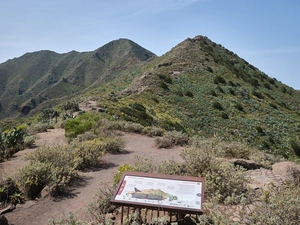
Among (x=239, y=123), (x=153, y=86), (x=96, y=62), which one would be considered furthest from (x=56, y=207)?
(x=96, y=62)

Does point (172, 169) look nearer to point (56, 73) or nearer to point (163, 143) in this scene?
point (163, 143)

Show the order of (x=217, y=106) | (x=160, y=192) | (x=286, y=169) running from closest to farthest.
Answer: (x=160, y=192) < (x=286, y=169) < (x=217, y=106)

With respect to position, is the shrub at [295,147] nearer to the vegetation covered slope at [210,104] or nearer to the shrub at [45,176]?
the vegetation covered slope at [210,104]

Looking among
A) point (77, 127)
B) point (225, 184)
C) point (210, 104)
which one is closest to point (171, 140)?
point (77, 127)

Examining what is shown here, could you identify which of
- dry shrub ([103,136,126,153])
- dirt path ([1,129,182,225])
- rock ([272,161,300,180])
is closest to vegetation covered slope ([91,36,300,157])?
dry shrub ([103,136,126,153])

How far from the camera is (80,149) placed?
9164mm

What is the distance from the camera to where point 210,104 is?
28.5 metres

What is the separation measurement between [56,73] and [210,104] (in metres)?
116

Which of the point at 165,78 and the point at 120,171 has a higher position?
the point at 165,78

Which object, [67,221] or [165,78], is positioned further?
[165,78]

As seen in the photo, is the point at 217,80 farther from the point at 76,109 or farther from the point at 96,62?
the point at 96,62

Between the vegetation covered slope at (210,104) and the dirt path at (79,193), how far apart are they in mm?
8376

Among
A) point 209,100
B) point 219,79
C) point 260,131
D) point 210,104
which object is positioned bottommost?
point 260,131

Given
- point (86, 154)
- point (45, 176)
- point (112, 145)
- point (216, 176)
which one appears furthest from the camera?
point (112, 145)
